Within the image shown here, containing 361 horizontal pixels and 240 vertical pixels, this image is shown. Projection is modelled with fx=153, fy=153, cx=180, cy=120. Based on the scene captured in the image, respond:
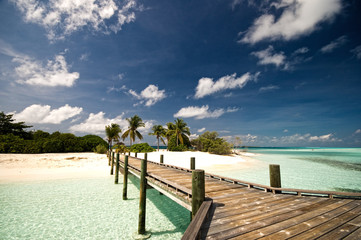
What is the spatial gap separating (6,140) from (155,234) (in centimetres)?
3261

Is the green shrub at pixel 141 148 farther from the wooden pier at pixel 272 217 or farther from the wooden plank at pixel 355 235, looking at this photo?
the wooden plank at pixel 355 235

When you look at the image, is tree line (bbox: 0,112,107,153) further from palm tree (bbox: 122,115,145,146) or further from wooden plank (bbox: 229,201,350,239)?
wooden plank (bbox: 229,201,350,239)

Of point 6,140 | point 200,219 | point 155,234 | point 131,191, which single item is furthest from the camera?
point 6,140

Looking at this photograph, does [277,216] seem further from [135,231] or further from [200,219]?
[135,231]

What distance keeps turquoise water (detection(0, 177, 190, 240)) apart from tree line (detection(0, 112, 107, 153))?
62.9 ft

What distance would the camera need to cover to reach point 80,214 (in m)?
7.38

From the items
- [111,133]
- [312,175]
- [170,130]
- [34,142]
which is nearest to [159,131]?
[170,130]

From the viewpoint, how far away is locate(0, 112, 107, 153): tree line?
80.9ft

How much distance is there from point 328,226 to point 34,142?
3652 centimetres

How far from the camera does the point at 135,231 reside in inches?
243

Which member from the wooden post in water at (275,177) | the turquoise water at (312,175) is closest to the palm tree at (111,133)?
the turquoise water at (312,175)

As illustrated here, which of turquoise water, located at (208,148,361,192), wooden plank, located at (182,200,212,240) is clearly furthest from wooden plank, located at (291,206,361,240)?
turquoise water, located at (208,148,361,192)

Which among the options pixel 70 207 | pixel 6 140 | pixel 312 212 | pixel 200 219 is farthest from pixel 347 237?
pixel 6 140

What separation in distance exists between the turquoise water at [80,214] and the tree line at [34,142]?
1918 cm
